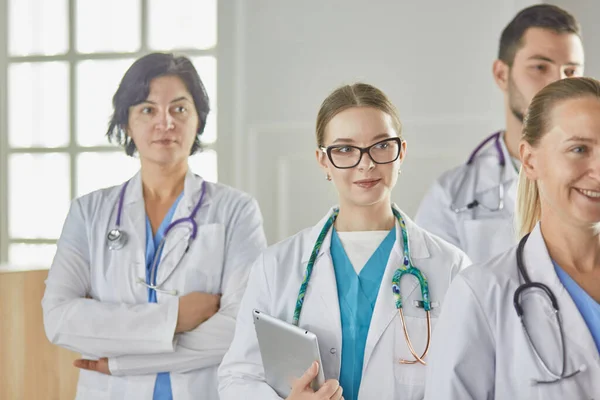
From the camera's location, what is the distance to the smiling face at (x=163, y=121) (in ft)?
6.99

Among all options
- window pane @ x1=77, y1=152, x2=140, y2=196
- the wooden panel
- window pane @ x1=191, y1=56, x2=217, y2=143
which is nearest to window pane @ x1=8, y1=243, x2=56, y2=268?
window pane @ x1=77, y1=152, x2=140, y2=196

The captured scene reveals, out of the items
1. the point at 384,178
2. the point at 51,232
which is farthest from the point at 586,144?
the point at 51,232

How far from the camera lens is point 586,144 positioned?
1.28 m

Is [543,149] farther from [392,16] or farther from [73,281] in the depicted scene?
[392,16]

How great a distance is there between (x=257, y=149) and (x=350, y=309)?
1894mm

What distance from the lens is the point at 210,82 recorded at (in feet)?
11.9

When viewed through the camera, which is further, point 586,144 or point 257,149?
point 257,149

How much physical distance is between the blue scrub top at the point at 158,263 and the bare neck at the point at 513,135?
3.43 ft

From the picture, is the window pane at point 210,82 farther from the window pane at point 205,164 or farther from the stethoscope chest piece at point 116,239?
the stethoscope chest piece at point 116,239

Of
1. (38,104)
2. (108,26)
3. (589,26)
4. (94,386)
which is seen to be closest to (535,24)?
(589,26)

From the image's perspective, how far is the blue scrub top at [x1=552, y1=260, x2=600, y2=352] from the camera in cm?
127

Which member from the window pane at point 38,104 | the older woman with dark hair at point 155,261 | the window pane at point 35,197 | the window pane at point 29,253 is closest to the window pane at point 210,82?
the window pane at point 38,104

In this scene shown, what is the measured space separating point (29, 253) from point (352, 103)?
2791 mm

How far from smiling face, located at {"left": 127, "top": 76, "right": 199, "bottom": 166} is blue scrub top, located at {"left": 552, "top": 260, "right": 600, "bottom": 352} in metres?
1.17
